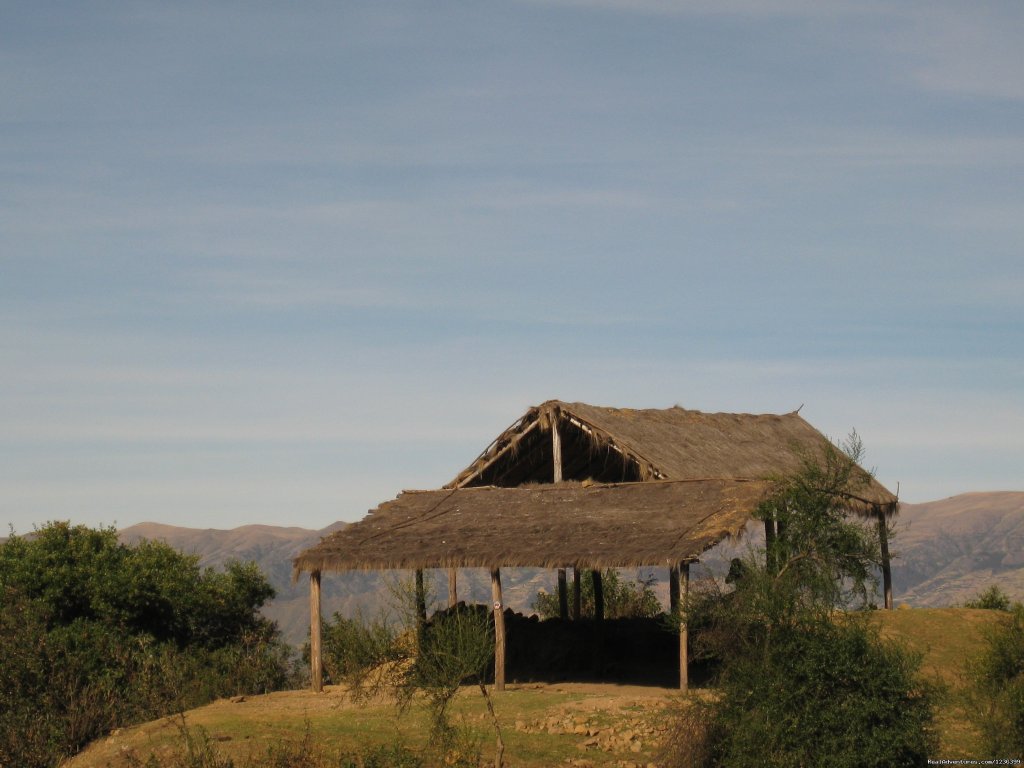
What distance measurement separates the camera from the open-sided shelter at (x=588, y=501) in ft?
79.0

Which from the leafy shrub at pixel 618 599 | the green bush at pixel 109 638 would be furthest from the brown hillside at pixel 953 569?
the green bush at pixel 109 638

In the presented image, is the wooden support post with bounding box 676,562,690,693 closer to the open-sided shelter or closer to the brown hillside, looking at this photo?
the open-sided shelter

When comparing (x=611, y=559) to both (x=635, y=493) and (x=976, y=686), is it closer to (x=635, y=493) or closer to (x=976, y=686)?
(x=635, y=493)

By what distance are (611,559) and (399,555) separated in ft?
15.7

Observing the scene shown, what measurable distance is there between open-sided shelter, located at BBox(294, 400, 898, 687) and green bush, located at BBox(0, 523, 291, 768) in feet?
12.5

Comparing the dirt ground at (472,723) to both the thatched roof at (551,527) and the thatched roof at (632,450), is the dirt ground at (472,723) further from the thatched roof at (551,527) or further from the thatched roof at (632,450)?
the thatched roof at (632,450)

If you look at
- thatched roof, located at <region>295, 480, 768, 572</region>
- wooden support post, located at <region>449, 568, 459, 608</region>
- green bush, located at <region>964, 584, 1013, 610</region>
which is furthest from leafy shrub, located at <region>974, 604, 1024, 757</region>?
wooden support post, located at <region>449, 568, 459, 608</region>

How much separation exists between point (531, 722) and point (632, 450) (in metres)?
8.41

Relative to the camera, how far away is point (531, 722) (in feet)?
68.8

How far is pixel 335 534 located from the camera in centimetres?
2808

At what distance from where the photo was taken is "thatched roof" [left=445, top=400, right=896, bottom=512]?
28.5 meters

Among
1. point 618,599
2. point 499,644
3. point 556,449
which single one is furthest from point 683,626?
point 618,599

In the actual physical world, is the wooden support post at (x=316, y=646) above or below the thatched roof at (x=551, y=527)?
below

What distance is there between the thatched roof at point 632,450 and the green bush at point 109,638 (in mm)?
7403
